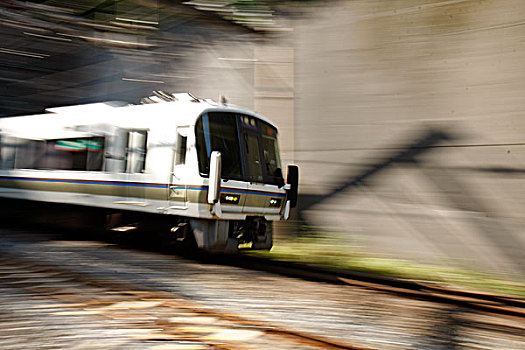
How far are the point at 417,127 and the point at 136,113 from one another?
5035mm

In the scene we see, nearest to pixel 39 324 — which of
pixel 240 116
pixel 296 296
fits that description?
pixel 296 296

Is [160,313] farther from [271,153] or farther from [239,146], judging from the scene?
[271,153]

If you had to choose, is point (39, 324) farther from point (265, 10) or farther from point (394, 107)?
point (265, 10)

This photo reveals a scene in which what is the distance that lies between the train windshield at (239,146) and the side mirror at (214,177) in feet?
0.74

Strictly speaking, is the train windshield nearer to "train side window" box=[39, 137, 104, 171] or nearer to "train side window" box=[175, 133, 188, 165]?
"train side window" box=[175, 133, 188, 165]

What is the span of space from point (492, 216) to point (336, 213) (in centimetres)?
317

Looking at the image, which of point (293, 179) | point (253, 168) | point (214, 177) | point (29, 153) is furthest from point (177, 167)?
point (29, 153)

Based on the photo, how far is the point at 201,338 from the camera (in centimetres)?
427

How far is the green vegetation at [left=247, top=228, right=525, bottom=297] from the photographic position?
7801 mm

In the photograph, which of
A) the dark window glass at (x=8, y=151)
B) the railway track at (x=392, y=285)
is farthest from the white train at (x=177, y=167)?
the dark window glass at (x=8, y=151)

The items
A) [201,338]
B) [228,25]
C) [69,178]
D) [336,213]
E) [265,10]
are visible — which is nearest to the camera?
[201,338]

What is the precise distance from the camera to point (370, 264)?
29.8ft

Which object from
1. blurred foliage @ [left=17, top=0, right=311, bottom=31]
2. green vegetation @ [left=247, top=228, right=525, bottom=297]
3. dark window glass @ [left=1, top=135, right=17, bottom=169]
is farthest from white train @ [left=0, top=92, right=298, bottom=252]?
blurred foliage @ [left=17, top=0, right=311, bottom=31]

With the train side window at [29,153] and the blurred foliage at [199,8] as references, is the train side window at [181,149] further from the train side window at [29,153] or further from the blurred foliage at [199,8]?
the blurred foliage at [199,8]
